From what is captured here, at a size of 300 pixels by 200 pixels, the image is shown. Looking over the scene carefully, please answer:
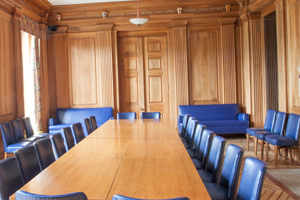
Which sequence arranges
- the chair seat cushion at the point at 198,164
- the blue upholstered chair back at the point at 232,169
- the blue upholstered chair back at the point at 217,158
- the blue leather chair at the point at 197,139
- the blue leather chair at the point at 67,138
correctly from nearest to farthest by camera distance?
the blue upholstered chair back at the point at 232,169 < the blue upholstered chair back at the point at 217,158 < the chair seat cushion at the point at 198,164 < the blue leather chair at the point at 197,139 < the blue leather chair at the point at 67,138

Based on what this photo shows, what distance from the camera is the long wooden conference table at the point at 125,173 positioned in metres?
1.62

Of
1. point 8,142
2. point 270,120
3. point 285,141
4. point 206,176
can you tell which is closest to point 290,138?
point 285,141

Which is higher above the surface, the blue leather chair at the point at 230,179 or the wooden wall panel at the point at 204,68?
the wooden wall panel at the point at 204,68

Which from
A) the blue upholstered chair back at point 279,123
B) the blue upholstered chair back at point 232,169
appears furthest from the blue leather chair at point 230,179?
the blue upholstered chair back at point 279,123

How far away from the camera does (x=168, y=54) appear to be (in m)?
7.36

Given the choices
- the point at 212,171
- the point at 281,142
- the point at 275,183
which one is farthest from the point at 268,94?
the point at 212,171

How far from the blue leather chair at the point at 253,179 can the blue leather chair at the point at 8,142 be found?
13.2 feet

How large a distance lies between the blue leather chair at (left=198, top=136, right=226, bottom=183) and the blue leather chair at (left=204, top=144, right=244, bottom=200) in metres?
0.12

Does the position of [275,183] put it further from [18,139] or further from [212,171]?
[18,139]

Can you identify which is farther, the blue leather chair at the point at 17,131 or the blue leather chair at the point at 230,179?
the blue leather chair at the point at 17,131

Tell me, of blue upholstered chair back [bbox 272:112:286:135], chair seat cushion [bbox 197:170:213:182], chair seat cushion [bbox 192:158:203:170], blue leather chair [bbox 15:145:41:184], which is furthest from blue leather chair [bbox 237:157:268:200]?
blue upholstered chair back [bbox 272:112:286:135]

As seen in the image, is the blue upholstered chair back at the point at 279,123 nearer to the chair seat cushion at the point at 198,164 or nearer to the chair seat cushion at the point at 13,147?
the chair seat cushion at the point at 198,164

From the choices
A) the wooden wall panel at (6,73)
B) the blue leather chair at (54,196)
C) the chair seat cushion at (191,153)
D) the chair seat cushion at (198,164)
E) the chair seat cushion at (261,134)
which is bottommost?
the chair seat cushion at (198,164)

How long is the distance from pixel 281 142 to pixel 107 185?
3573mm
